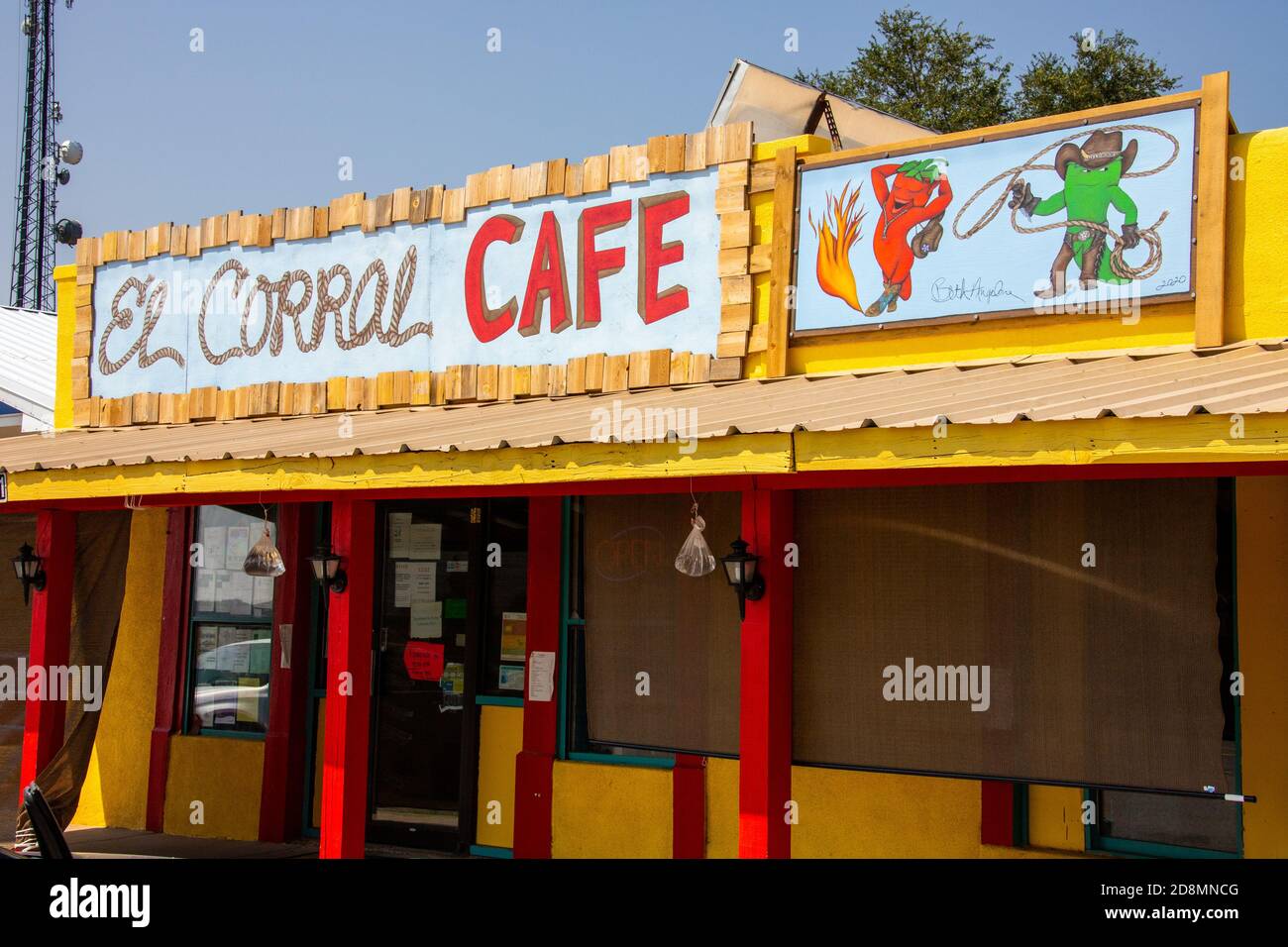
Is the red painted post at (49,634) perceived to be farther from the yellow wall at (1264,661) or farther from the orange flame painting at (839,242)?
the yellow wall at (1264,661)

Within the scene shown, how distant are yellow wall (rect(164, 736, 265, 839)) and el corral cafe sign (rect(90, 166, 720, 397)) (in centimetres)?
274

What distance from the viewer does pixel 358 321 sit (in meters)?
8.88

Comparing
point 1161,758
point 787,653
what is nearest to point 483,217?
point 787,653

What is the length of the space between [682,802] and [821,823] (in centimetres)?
89

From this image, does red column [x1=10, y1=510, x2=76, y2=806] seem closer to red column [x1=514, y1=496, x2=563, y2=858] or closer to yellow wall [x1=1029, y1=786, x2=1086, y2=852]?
red column [x1=514, y1=496, x2=563, y2=858]

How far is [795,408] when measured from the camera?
231 inches

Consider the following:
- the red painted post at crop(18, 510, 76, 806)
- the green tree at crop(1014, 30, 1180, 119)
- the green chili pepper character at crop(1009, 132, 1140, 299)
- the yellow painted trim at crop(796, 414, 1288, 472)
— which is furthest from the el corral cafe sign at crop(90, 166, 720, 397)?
the green tree at crop(1014, 30, 1180, 119)

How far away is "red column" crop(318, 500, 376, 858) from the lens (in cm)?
706

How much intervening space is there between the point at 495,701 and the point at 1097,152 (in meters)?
5.09

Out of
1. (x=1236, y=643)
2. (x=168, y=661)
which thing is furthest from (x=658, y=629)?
(x=168, y=661)

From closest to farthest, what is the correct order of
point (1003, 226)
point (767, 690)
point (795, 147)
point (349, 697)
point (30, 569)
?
1. point (767, 690)
2. point (1003, 226)
3. point (349, 697)
4. point (795, 147)
5. point (30, 569)

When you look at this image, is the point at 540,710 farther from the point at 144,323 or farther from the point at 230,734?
the point at 144,323

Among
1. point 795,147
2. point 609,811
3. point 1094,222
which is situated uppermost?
point 795,147

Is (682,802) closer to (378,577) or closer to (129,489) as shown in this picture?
(378,577)
